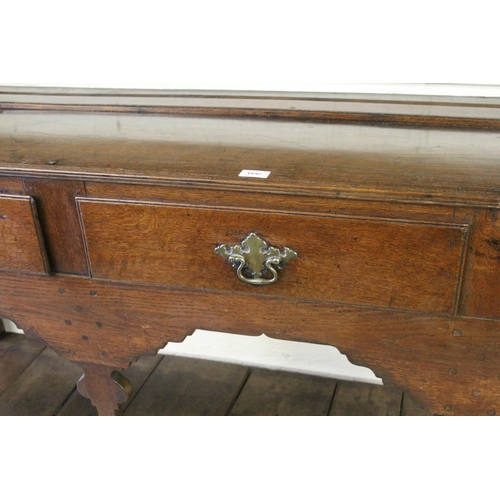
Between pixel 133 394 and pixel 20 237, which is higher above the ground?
pixel 20 237

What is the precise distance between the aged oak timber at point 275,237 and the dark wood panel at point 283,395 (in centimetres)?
59

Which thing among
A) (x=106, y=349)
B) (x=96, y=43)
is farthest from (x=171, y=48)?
(x=106, y=349)

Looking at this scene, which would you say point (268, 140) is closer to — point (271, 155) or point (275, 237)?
point (271, 155)

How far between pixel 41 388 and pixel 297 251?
3.85 ft

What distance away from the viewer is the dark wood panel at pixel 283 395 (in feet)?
5.77

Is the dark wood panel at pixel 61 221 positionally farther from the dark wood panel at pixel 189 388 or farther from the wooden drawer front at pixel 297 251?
the dark wood panel at pixel 189 388

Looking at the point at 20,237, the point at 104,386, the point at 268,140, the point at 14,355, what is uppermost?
the point at 268,140

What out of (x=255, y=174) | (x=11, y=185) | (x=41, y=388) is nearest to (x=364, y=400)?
(x=41, y=388)

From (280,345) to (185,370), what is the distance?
0.29 metres

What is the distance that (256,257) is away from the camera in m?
1.02

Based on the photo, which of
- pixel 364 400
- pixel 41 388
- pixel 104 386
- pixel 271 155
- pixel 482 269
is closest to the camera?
pixel 482 269

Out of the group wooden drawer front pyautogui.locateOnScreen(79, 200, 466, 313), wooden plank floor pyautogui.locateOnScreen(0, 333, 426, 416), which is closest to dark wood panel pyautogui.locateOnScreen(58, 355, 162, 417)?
wooden plank floor pyautogui.locateOnScreen(0, 333, 426, 416)

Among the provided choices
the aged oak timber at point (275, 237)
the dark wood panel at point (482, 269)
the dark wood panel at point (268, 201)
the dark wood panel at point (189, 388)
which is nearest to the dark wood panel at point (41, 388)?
the dark wood panel at point (189, 388)

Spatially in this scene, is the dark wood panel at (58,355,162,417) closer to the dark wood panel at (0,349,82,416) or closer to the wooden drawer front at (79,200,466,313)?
the dark wood panel at (0,349,82,416)
